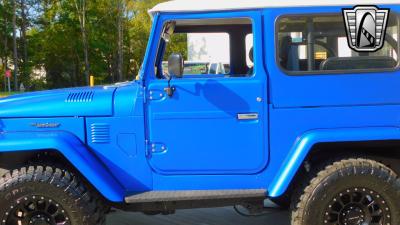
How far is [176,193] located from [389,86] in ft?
6.23

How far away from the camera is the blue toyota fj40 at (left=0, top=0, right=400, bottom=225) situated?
410 centimetres

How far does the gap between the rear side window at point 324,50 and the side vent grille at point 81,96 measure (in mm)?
1572

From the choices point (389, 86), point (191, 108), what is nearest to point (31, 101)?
point (191, 108)

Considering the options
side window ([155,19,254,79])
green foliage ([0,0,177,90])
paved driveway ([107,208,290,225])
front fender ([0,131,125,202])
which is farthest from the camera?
green foliage ([0,0,177,90])

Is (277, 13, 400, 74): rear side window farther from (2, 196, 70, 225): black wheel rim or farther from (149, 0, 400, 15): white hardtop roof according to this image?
(2, 196, 70, 225): black wheel rim

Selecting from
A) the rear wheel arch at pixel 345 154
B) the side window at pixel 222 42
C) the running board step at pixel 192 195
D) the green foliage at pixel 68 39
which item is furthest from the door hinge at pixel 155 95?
the green foliage at pixel 68 39

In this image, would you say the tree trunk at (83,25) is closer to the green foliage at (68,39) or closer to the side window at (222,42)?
the green foliage at (68,39)

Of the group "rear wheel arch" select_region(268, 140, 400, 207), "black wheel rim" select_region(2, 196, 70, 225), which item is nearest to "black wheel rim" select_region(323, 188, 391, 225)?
"rear wheel arch" select_region(268, 140, 400, 207)

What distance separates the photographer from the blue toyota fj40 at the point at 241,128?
13.4ft

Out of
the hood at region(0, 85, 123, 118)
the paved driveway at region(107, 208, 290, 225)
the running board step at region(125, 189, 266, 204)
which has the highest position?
the hood at region(0, 85, 123, 118)

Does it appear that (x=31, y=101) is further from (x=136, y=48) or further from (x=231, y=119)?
(x=136, y=48)

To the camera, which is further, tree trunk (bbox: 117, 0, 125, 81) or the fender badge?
tree trunk (bbox: 117, 0, 125, 81)

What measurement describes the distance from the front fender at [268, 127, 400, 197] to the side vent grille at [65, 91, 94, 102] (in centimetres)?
165

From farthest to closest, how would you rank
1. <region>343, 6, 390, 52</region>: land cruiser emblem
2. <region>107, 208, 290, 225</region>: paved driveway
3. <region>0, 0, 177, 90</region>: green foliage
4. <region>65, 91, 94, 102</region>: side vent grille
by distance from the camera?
<region>0, 0, 177, 90</region>: green foliage → <region>107, 208, 290, 225</region>: paved driveway → <region>65, 91, 94, 102</region>: side vent grille → <region>343, 6, 390, 52</region>: land cruiser emblem
